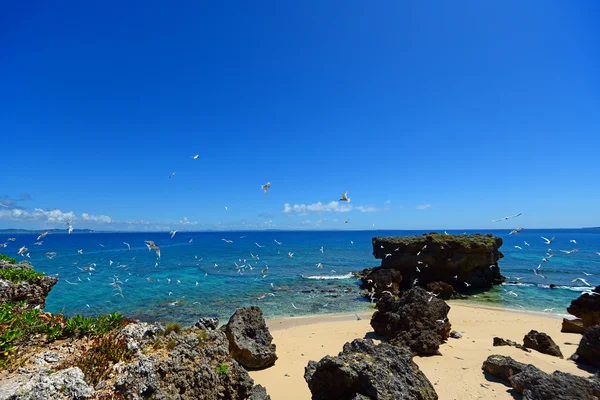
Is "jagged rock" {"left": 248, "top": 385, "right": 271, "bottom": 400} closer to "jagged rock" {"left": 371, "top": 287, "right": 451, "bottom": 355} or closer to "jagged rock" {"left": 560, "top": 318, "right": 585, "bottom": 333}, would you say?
"jagged rock" {"left": 371, "top": 287, "right": 451, "bottom": 355}

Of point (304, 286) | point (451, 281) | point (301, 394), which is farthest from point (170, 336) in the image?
point (451, 281)

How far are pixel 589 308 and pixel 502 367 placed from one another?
36.9ft

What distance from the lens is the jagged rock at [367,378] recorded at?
6516mm

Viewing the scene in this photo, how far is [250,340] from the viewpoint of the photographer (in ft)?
41.5

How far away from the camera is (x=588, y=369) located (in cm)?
1103

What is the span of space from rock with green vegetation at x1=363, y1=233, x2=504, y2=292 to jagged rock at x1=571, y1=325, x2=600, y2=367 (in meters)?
20.5

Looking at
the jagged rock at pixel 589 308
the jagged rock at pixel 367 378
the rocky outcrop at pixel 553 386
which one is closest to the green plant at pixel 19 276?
the jagged rock at pixel 367 378

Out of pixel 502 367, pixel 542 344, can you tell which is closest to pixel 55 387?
pixel 502 367

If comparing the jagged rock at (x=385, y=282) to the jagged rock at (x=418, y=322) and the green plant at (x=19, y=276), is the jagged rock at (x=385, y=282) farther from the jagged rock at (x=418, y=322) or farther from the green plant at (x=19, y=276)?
the green plant at (x=19, y=276)

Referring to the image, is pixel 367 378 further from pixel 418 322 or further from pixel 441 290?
pixel 441 290

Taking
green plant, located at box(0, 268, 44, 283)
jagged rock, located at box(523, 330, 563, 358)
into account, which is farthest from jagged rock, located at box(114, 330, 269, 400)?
jagged rock, located at box(523, 330, 563, 358)

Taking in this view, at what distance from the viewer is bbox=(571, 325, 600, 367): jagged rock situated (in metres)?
11.3

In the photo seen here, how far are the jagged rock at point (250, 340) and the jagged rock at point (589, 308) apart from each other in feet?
57.4

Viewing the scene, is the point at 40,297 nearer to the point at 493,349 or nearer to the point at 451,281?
the point at 493,349
